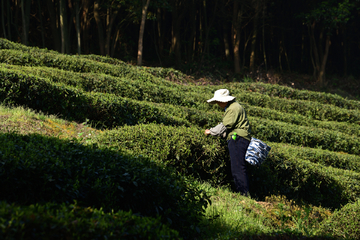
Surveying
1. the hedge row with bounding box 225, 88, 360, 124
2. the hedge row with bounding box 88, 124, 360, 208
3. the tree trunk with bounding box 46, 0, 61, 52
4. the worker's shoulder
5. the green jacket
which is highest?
the tree trunk with bounding box 46, 0, 61, 52

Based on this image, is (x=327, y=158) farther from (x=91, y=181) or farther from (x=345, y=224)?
(x=91, y=181)

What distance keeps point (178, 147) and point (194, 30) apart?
21415 millimetres

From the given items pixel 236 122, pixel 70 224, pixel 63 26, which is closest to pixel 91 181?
pixel 70 224

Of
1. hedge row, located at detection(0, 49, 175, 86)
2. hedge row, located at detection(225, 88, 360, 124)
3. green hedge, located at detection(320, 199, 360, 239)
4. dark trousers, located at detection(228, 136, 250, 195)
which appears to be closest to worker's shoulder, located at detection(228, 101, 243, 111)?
dark trousers, located at detection(228, 136, 250, 195)

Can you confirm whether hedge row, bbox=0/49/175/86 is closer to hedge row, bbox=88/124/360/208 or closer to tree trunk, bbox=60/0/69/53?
tree trunk, bbox=60/0/69/53

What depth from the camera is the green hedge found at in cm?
439

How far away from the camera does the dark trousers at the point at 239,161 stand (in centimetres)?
589

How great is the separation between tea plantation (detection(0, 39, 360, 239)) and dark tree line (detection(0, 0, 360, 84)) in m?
9.28

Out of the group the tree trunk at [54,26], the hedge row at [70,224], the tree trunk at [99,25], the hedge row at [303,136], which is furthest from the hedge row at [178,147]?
the tree trunk at [54,26]

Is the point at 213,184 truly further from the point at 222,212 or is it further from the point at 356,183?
the point at 356,183

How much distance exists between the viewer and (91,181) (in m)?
3.27

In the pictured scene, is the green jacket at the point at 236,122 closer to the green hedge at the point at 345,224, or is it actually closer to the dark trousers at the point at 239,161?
the dark trousers at the point at 239,161

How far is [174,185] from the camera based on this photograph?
149 inches

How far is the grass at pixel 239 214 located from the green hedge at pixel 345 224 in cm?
24
